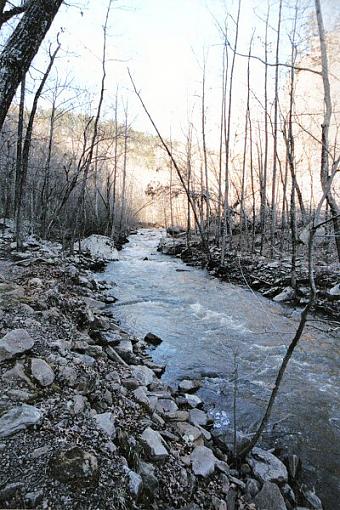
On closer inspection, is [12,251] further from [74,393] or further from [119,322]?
[74,393]

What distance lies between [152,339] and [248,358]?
1.58 m

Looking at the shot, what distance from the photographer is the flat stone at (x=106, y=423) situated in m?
2.37

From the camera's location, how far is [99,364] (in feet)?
11.8

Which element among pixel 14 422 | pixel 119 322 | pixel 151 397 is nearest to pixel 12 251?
pixel 119 322

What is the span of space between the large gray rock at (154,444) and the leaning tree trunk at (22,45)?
2.74 metres

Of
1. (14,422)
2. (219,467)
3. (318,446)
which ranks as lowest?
(318,446)

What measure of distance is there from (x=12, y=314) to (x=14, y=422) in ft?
6.17

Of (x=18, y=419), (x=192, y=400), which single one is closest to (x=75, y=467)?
(x=18, y=419)

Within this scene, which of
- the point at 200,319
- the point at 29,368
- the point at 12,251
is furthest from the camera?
the point at 12,251

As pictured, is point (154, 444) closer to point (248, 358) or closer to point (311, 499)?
point (311, 499)

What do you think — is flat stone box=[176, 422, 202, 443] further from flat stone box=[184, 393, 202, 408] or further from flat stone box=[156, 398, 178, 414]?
flat stone box=[184, 393, 202, 408]

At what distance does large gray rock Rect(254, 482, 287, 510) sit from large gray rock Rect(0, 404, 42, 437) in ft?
5.44

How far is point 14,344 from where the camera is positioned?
9.55 feet

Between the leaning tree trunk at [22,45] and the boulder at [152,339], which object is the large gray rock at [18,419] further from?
the boulder at [152,339]
